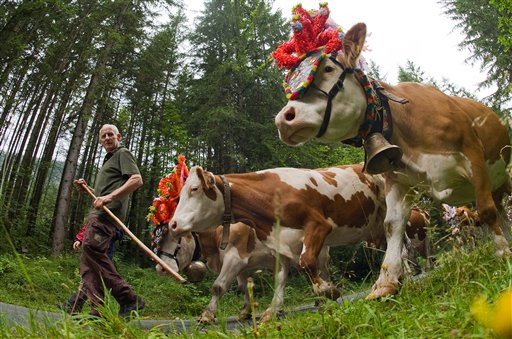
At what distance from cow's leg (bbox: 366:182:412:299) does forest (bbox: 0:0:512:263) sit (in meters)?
12.3

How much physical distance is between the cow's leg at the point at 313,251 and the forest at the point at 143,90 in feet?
36.4

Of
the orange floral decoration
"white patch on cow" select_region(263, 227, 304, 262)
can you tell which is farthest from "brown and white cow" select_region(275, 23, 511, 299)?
the orange floral decoration

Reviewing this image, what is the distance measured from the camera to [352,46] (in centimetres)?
319

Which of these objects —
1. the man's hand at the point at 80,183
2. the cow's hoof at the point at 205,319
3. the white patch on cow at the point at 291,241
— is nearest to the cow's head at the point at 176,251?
the cow's hoof at the point at 205,319

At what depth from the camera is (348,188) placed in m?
5.53

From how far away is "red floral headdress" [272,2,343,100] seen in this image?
318cm

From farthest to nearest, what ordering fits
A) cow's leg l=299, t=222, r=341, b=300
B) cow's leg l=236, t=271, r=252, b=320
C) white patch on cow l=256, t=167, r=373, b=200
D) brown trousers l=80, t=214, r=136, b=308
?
cow's leg l=236, t=271, r=252, b=320 → white patch on cow l=256, t=167, r=373, b=200 → brown trousers l=80, t=214, r=136, b=308 → cow's leg l=299, t=222, r=341, b=300

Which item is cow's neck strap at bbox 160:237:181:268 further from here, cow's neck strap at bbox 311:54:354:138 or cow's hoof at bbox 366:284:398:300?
cow's hoof at bbox 366:284:398:300

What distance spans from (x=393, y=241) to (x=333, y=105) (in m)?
0.95

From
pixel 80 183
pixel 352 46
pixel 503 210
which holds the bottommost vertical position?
pixel 80 183

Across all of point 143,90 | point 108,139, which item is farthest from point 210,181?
point 143,90

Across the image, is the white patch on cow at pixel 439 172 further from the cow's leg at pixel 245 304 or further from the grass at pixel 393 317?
the cow's leg at pixel 245 304

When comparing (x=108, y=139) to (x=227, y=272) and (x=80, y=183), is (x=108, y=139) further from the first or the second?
(x=227, y=272)

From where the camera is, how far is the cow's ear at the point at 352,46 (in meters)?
3.18
